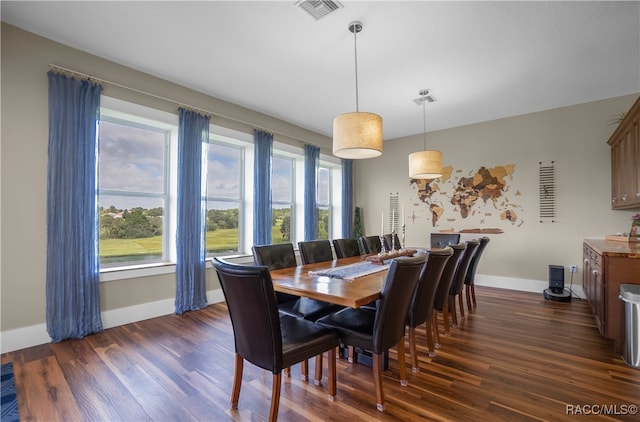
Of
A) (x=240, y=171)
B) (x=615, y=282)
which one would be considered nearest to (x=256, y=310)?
(x=615, y=282)

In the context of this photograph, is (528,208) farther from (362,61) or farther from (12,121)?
(12,121)

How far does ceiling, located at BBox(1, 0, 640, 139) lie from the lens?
2.55 meters

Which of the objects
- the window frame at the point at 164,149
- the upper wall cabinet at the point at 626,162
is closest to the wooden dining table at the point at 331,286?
the window frame at the point at 164,149

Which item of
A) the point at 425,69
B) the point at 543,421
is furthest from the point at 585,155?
the point at 543,421

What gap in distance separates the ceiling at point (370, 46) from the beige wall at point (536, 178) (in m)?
0.52

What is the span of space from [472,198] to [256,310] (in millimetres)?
5117

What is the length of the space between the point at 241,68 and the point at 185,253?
2.39 m

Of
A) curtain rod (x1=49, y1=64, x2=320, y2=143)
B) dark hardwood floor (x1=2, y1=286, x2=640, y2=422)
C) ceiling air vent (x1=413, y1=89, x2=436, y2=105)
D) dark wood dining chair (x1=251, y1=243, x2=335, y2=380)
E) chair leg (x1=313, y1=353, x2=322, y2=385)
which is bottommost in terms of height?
dark hardwood floor (x1=2, y1=286, x2=640, y2=422)

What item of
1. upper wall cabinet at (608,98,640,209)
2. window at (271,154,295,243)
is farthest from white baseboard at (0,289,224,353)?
upper wall cabinet at (608,98,640,209)

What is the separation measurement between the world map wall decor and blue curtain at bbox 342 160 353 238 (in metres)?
1.40

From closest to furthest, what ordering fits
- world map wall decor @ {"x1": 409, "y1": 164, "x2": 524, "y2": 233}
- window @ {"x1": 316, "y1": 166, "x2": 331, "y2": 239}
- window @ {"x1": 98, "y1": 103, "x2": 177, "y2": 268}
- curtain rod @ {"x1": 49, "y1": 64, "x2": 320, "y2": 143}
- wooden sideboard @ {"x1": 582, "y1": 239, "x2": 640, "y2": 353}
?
wooden sideboard @ {"x1": 582, "y1": 239, "x2": 640, "y2": 353} < curtain rod @ {"x1": 49, "y1": 64, "x2": 320, "y2": 143} < window @ {"x1": 98, "y1": 103, "x2": 177, "y2": 268} < world map wall decor @ {"x1": 409, "y1": 164, "x2": 524, "y2": 233} < window @ {"x1": 316, "y1": 166, "x2": 331, "y2": 239}

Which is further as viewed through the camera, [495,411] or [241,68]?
[241,68]

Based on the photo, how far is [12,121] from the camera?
2.75m

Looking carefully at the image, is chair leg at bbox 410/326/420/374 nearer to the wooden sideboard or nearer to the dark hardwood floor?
the dark hardwood floor
